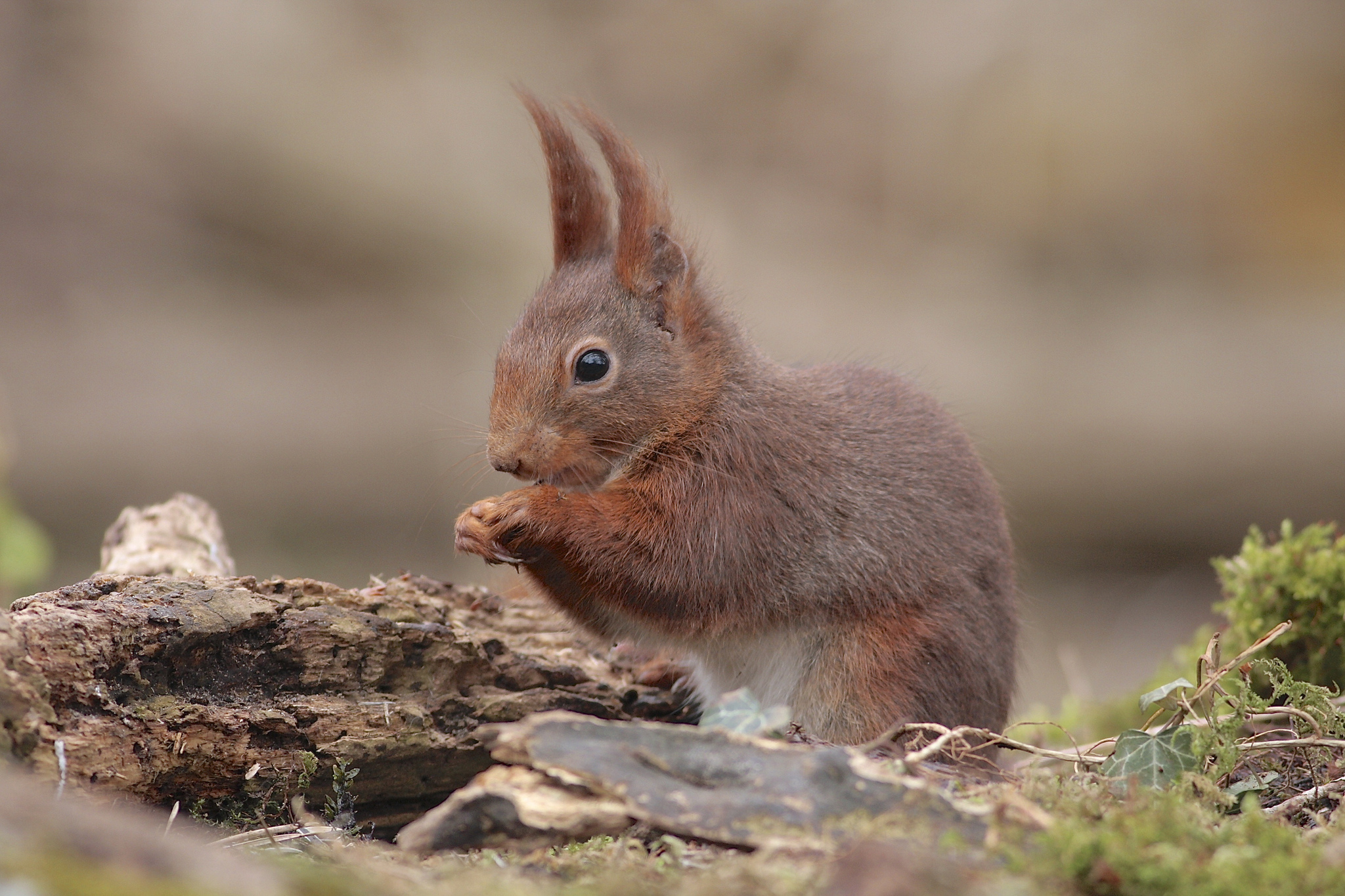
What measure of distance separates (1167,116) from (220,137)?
780cm

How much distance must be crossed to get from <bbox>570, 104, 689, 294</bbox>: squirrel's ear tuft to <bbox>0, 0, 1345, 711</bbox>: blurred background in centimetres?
548

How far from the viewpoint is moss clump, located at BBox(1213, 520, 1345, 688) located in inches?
151

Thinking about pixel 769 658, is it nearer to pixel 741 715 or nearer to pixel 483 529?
pixel 483 529

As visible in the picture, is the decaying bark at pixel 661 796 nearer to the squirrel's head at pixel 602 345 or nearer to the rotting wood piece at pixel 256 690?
the rotting wood piece at pixel 256 690

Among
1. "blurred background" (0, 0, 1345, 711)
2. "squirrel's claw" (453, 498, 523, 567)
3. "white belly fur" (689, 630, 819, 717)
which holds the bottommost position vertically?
"white belly fur" (689, 630, 819, 717)

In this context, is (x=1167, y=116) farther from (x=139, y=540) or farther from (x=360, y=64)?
(x=139, y=540)

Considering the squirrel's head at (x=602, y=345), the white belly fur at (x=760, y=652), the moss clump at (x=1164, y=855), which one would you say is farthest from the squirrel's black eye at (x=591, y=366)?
the moss clump at (x=1164, y=855)

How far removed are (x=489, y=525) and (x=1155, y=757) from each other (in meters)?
1.85

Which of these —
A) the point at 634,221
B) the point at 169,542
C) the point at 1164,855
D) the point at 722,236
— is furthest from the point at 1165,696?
the point at 722,236

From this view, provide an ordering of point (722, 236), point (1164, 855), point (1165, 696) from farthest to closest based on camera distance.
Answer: point (722, 236), point (1165, 696), point (1164, 855)

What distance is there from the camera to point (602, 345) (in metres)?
3.62

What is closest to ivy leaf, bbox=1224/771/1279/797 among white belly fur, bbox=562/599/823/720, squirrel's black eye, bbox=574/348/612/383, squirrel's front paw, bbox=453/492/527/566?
white belly fur, bbox=562/599/823/720

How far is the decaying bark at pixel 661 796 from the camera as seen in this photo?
2025 millimetres

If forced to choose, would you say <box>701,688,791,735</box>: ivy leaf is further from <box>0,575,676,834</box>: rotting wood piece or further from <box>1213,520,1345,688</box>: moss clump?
<box>1213,520,1345,688</box>: moss clump
